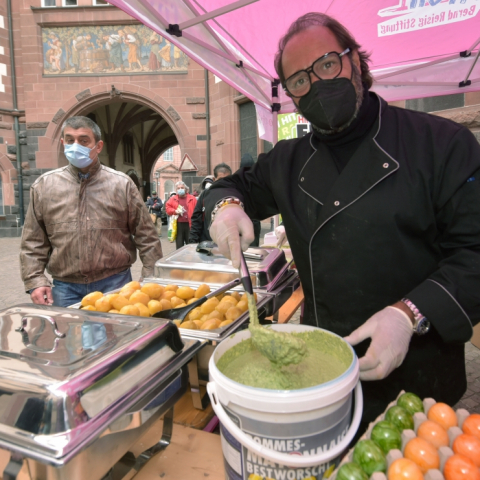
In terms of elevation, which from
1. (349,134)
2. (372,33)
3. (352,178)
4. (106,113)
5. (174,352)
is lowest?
(174,352)

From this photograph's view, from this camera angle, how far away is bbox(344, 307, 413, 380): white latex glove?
0.98 meters

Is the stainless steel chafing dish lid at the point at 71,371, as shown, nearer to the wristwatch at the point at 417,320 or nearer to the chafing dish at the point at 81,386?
the chafing dish at the point at 81,386

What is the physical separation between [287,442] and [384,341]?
1.43 ft

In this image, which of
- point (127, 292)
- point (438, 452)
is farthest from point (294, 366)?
point (127, 292)

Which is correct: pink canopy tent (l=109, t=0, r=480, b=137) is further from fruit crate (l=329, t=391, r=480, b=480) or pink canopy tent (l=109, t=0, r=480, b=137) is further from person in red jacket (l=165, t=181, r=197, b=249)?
person in red jacket (l=165, t=181, r=197, b=249)

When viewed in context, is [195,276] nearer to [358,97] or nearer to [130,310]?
[130,310]

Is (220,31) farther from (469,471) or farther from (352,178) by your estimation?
(469,471)

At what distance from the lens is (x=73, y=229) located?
8.23 feet

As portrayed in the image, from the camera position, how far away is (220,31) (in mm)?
3068

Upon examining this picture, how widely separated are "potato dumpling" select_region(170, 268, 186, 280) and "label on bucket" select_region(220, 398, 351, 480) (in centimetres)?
146

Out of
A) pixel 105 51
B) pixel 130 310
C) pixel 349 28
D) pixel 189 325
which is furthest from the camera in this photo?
pixel 105 51

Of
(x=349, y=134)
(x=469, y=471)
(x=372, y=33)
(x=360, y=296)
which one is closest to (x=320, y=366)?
(x=469, y=471)

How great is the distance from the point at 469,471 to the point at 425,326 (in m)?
0.40

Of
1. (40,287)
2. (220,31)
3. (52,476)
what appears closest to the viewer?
(52,476)
